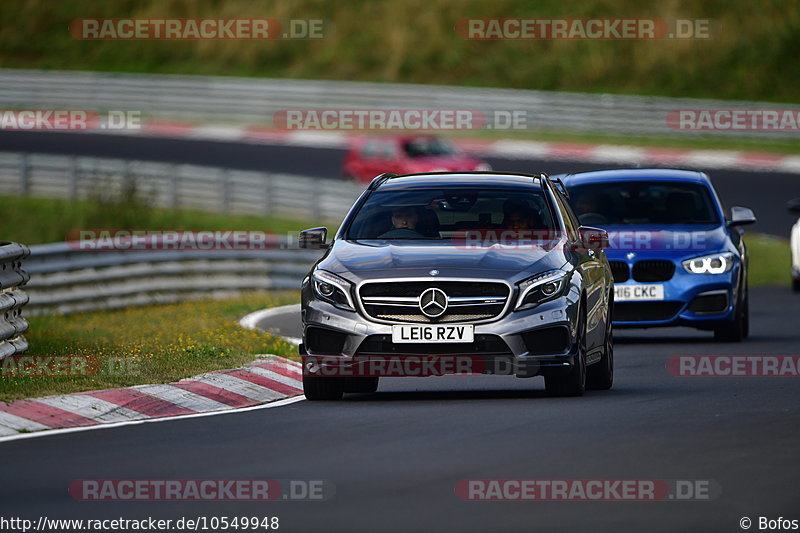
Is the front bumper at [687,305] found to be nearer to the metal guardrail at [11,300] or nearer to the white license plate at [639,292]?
the white license plate at [639,292]

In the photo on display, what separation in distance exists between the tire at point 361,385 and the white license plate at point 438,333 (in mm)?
1197

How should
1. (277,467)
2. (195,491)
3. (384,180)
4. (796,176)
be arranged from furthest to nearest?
(796,176) < (384,180) < (277,467) < (195,491)

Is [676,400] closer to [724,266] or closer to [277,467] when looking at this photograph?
[277,467]

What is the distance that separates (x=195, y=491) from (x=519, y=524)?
1711mm

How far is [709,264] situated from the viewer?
17.9 meters

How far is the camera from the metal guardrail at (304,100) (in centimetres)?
4541

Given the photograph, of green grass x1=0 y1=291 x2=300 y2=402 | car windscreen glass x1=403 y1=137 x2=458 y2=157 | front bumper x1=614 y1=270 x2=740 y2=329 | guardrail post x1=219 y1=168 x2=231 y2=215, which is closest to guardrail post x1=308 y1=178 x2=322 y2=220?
guardrail post x1=219 y1=168 x2=231 y2=215

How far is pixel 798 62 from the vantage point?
52.9 m

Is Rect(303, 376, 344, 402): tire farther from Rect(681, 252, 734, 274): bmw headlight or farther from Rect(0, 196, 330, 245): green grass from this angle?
Result: Rect(0, 196, 330, 245): green grass

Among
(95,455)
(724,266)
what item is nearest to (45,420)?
(95,455)

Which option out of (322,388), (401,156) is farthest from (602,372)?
(401,156)

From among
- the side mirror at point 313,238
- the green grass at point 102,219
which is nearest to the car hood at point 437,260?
the side mirror at point 313,238

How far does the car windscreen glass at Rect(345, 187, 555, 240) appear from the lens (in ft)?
43.3

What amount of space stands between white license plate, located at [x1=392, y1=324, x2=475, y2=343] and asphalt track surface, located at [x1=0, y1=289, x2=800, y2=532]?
1.54 ft
